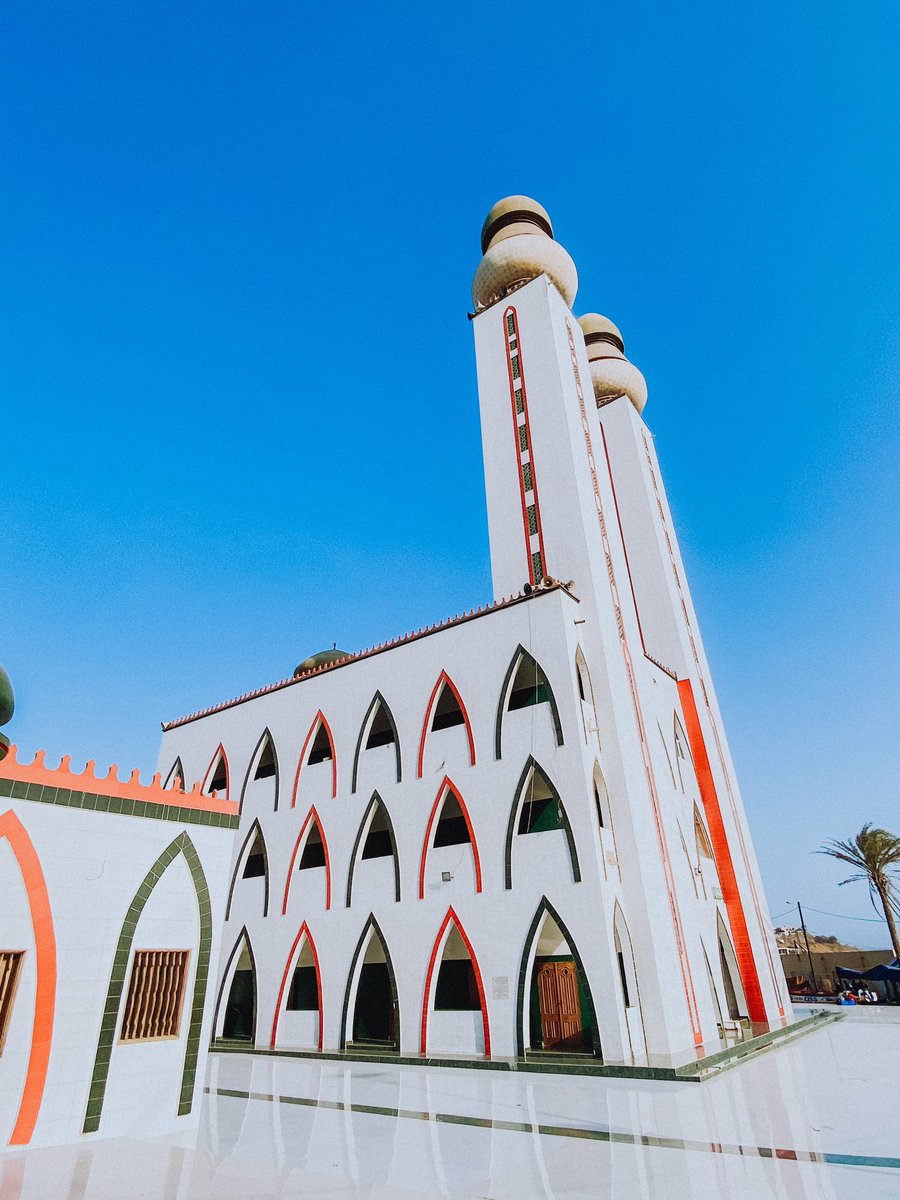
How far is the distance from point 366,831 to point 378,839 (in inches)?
17.6

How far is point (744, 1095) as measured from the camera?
35.2ft

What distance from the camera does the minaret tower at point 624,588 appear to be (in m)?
16.1

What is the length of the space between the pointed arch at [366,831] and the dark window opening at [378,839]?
12 cm

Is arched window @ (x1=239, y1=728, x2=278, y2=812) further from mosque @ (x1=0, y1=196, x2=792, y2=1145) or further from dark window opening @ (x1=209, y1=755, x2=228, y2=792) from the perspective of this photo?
dark window opening @ (x1=209, y1=755, x2=228, y2=792)

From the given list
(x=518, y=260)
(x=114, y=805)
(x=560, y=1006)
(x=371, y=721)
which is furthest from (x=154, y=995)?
(x=518, y=260)

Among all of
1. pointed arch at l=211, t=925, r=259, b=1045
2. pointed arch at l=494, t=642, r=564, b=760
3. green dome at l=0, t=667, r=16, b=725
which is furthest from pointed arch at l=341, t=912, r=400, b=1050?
green dome at l=0, t=667, r=16, b=725

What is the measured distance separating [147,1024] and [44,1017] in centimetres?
138

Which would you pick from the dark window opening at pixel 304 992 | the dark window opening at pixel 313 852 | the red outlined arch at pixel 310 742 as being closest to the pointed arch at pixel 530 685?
the red outlined arch at pixel 310 742

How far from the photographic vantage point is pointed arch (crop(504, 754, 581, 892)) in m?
14.9

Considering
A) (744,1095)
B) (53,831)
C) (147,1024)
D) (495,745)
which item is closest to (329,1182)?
(147,1024)

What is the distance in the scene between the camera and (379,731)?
19828mm

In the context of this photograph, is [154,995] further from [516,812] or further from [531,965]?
[516,812]

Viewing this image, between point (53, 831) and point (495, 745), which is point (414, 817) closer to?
point (495, 745)

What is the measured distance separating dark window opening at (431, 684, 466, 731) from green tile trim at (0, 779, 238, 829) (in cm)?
830
